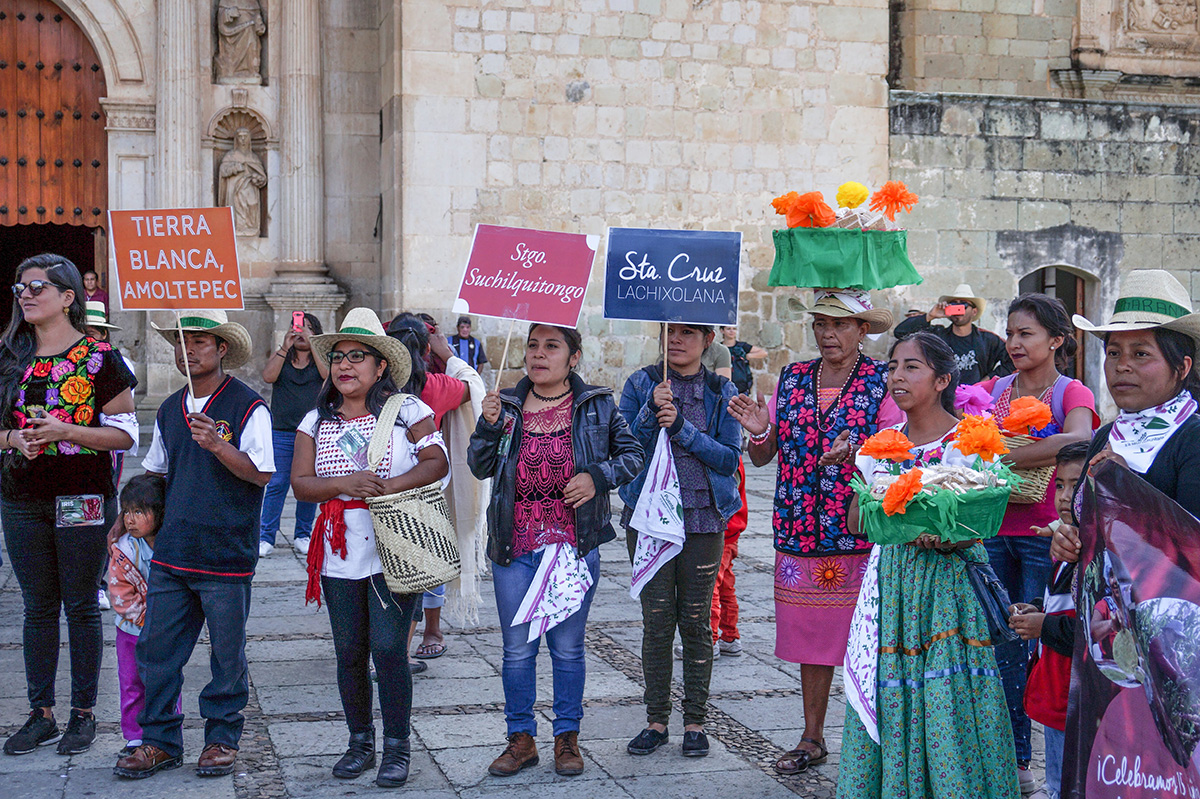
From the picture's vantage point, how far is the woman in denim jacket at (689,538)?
4.95 metres

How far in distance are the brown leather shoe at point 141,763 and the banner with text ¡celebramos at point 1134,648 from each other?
3.21 metres

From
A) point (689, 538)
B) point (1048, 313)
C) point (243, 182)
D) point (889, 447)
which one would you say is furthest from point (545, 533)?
point (243, 182)

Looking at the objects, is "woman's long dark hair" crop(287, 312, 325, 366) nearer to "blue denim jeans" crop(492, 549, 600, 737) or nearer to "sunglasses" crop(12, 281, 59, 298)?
"sunglasses" crop(12, 281, 59, 298)

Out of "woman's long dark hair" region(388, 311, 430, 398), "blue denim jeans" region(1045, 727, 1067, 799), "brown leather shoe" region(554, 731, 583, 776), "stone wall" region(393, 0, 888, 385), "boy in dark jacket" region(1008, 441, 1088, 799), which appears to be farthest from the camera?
"stone wall" region(393, 0, 888, 385)

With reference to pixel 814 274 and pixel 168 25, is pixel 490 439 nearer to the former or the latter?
pixel 814 274

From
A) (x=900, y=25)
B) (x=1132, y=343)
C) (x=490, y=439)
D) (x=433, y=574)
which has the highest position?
(x=900, y=25)

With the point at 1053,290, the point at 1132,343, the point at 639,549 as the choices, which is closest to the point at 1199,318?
the point at 1132,343

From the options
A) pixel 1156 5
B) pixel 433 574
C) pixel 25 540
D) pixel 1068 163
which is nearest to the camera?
pixel 433 574

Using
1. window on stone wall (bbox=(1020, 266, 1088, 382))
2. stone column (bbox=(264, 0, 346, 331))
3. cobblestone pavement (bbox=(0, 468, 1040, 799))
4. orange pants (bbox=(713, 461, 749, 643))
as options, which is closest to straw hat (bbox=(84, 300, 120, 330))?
cobblestone pavement (bbox=(0, 468, 1040, 799))

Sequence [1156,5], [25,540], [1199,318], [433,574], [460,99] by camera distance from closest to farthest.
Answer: [1199,318], [433,574], [25,540], [460,99], [1156,5]

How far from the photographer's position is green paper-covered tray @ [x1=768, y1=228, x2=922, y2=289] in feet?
15.8

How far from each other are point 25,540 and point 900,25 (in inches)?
647

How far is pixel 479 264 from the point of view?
505cm

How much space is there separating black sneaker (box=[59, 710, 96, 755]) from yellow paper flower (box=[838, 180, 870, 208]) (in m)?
3.72
